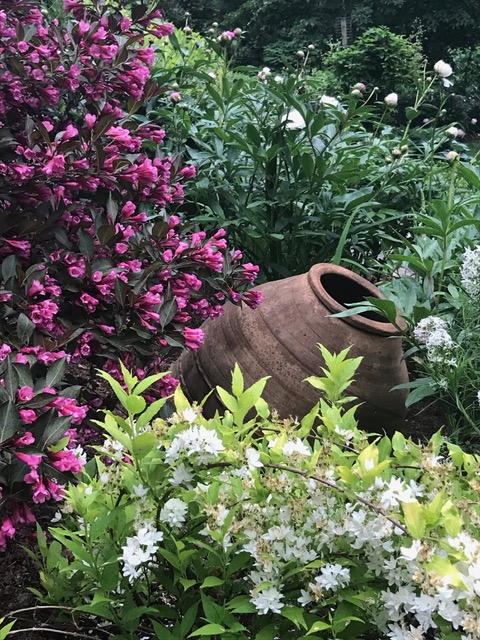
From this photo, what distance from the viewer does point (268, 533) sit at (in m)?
0.92

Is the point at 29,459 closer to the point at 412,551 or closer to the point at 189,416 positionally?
the point at 189,416

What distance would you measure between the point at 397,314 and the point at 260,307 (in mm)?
460

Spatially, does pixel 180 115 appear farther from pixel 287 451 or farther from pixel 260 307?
pixel 287 451

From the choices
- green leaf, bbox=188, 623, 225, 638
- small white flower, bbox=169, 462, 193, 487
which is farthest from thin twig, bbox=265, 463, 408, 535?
green leaf, bbox=188, 623, 225, 638

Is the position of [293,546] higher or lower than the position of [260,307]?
higher

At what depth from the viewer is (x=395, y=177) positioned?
3.26 m

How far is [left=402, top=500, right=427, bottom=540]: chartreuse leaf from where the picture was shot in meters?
0.78

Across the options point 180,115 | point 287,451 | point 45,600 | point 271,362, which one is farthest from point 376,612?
point 180,115

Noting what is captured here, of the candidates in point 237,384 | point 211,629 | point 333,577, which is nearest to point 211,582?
point 211,629

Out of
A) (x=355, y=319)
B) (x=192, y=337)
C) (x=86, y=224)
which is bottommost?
(x=355, y=319)

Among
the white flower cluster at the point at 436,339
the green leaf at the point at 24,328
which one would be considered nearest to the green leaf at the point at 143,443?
the green leaf at the point at 24,328

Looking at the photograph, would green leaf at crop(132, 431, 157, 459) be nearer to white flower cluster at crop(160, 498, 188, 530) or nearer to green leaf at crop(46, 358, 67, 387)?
white flower cluster at crop(160, 498, 188, 530)

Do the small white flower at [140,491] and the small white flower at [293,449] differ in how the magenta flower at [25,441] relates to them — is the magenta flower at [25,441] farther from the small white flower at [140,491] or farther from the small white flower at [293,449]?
the small white flower at [293,449]

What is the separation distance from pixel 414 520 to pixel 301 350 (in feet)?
4.55
